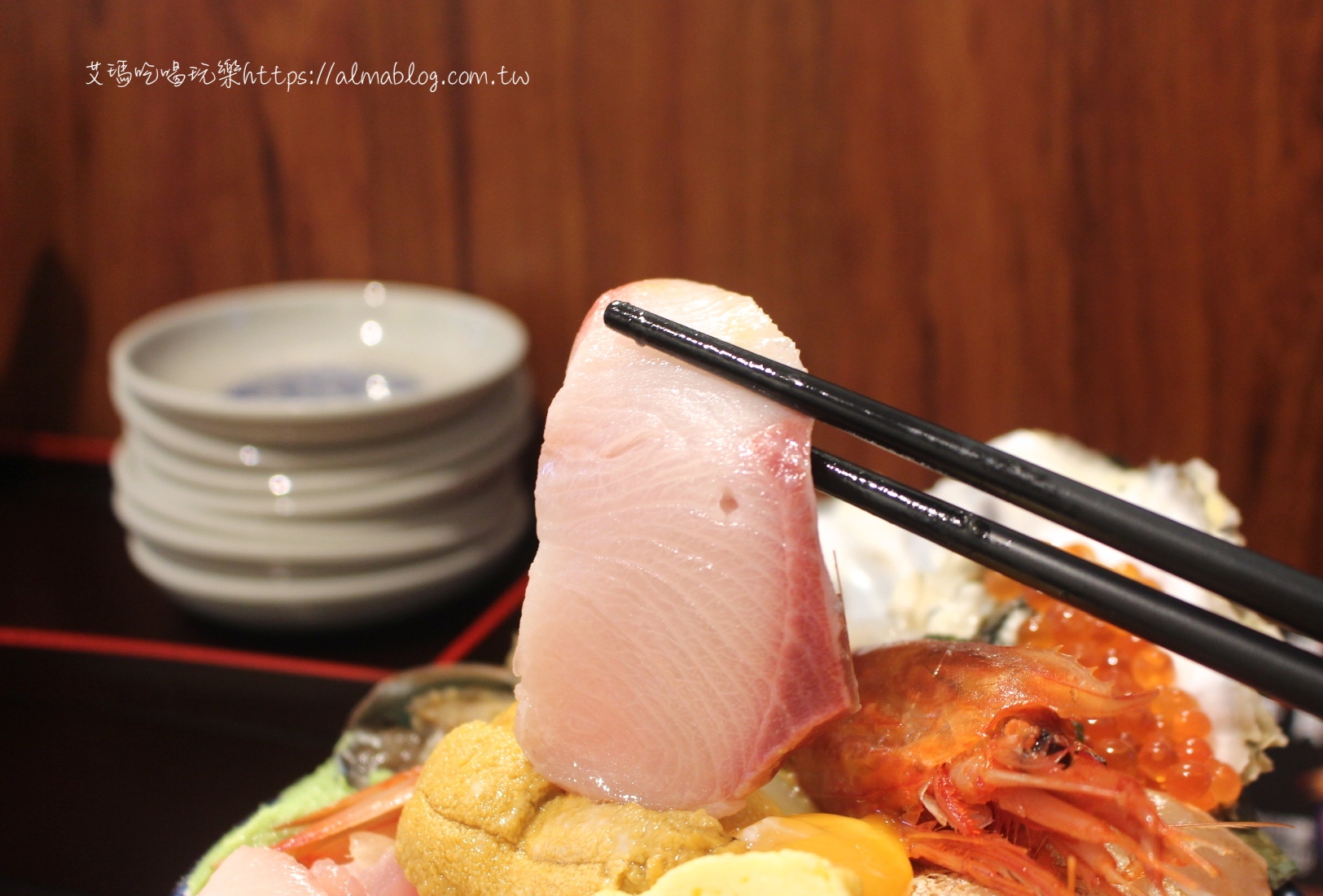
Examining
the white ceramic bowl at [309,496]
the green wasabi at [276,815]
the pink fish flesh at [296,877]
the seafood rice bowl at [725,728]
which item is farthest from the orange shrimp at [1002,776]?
the white ceramic bowl at [309,496]

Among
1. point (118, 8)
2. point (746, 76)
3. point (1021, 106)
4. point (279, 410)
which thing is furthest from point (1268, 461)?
point (118, 8)

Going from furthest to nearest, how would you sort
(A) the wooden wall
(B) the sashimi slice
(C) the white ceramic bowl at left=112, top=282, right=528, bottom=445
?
(A) the wooden wall → (C) the white ceramic bowl at left=112, top=282, right=528, bottom=445 → (B) the sashimi slice

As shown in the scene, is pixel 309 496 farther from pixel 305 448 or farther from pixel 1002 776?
pixel 1002 776

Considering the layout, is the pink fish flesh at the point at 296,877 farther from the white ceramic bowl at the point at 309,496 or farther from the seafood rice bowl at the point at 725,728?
the white ceramic bowl at the point at 309,496

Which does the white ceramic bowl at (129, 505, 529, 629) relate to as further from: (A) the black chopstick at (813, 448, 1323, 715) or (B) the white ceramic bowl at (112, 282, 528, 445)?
(A) the black chopstick at (813, 448, 1323, 715)

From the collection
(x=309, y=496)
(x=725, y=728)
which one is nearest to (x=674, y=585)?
(x=725, y=728)

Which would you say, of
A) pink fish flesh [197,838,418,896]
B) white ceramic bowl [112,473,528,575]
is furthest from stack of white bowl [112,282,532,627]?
pink fish flesh [197,838,418,896]
